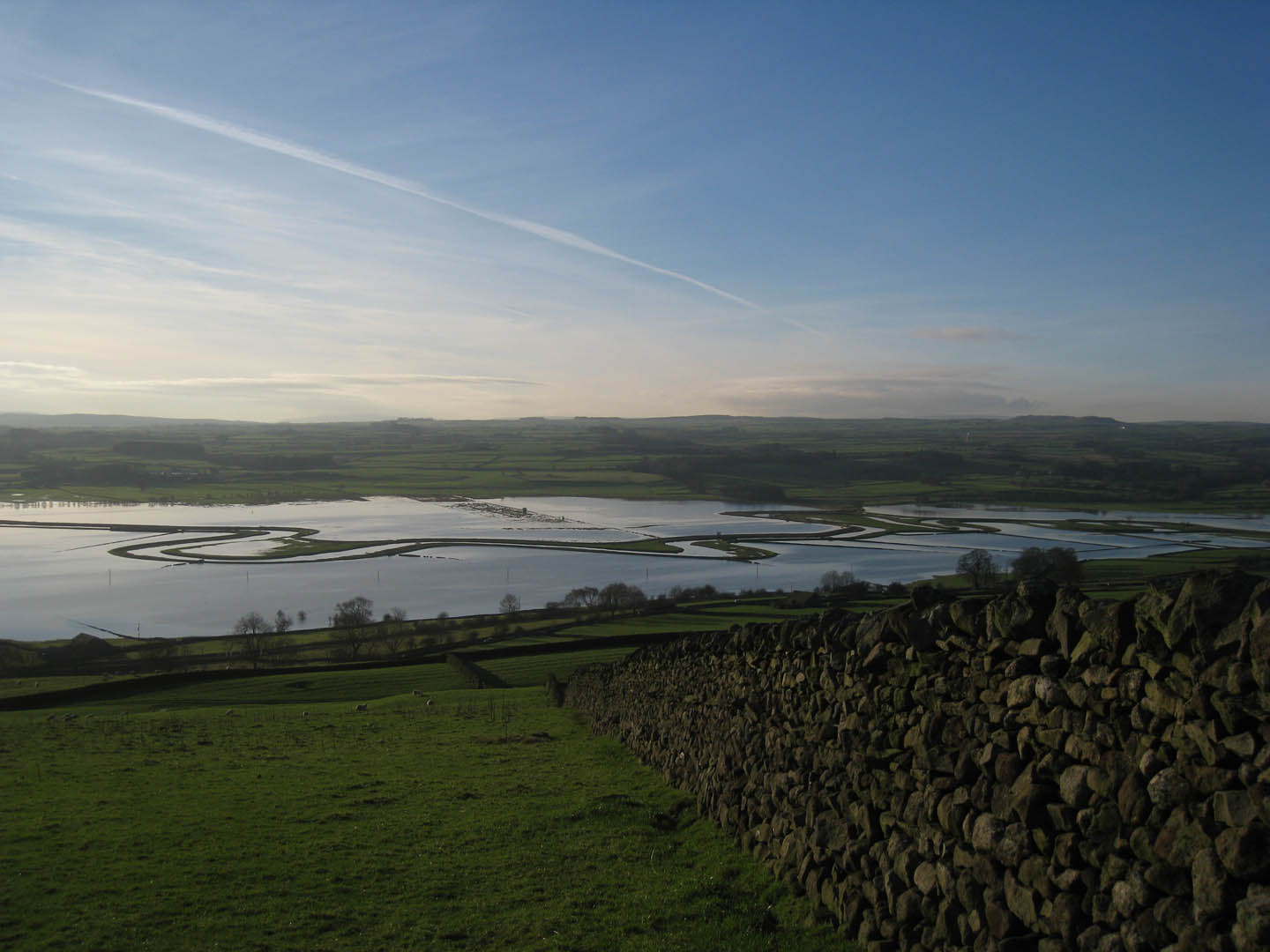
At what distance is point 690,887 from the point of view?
25.5 feet

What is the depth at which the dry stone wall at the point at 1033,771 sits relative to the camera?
148 inches

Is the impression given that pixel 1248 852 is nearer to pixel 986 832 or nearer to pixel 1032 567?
pixel 986 832

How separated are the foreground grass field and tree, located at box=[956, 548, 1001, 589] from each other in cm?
3898

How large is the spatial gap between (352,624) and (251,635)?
20.1 ft

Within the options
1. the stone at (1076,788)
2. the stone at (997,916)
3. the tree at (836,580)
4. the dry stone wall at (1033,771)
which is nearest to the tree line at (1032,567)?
the tree at (836,580)

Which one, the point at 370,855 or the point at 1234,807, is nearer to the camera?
the point at 1234,807

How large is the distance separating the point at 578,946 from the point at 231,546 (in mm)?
88566

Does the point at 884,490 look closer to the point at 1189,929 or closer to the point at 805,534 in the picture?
the point at 805,534

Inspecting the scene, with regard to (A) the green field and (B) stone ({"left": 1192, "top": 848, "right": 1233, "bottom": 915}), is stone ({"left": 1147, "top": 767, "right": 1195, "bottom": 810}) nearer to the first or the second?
(B) stone ({"left": 1192, "top": 848, "right": 1233, "bottom": 915})

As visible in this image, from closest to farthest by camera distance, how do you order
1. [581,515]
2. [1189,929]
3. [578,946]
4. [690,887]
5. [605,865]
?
[1189,929] → [578,946] → [690,887] → [605,865] → [581,515]

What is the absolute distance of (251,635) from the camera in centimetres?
4559

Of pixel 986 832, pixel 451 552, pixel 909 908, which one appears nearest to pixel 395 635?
pixel 451 552

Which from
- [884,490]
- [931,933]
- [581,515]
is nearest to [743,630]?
[931,933]

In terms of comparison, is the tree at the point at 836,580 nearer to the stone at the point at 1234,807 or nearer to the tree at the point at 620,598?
the tree at the point at 620,598
